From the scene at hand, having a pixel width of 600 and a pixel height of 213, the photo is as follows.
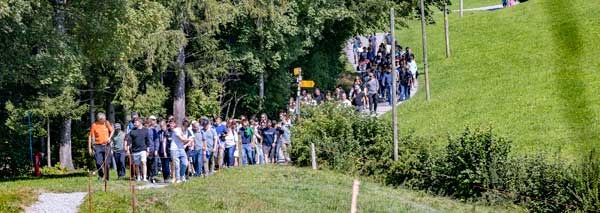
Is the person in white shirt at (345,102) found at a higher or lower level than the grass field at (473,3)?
lower

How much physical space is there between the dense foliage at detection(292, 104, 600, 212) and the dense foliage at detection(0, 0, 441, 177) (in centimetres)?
681

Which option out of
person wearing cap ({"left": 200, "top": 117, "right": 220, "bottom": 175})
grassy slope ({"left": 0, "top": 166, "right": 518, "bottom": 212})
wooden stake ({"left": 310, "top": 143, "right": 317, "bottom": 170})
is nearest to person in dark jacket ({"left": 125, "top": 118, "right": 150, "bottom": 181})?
grassy slope ({"left": 0, "top": 166, "right": 518, "bottom": 212})

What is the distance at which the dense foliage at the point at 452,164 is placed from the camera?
2472 centimetres

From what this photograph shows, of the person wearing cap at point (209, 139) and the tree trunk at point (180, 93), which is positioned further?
the tree trunk at point (180, 93)

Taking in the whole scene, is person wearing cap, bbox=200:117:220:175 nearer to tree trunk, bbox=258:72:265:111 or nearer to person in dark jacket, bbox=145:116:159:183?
person in dark jacket, bbox=145:116:159:183

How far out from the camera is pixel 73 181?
23875 millimetres

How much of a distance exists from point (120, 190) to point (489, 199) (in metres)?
10.6

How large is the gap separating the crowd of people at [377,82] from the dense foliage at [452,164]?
6.99 meters

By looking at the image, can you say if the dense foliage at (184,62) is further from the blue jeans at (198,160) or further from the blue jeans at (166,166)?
the blue jeans at (166,166)

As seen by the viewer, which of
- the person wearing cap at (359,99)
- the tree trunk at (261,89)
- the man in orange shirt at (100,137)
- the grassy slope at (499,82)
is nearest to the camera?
the man in orange shirt at (100,137)

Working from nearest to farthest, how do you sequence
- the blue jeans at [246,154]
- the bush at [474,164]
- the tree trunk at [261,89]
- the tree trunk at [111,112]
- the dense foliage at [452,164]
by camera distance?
the dense foliage at [452,164], the bush at [474,164], the blue jeans at [246,154], the tree trunk at [111,112], the tree trunk at [261,89]

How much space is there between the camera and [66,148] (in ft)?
138

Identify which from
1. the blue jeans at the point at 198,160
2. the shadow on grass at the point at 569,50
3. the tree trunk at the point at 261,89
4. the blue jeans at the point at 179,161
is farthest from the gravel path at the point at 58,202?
the tree trunk at the point at 261,89

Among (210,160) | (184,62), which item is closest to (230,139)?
(210,160)
